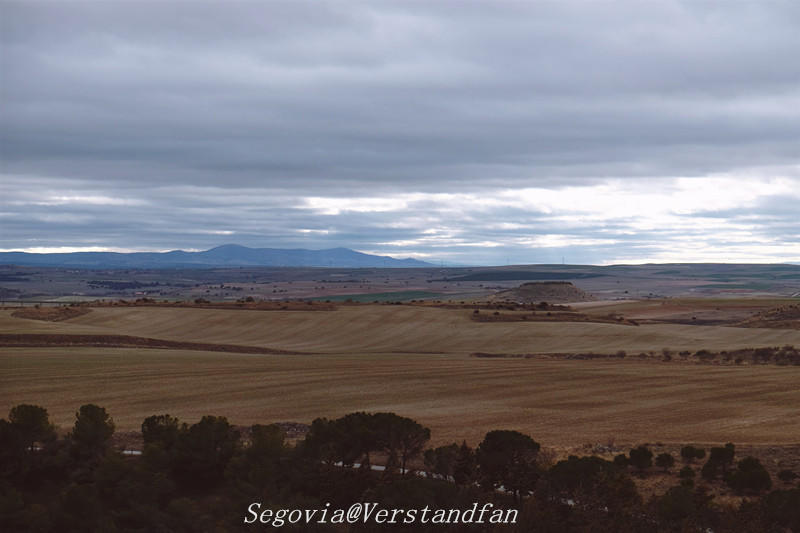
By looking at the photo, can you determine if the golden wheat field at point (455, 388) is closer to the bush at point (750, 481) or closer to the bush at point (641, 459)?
the bush at point (641, 459)

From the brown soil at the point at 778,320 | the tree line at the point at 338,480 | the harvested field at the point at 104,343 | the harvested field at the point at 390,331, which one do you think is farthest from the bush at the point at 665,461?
the brown soil at the point at 778,320

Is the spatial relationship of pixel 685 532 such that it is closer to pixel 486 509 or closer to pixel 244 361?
pixel 486 509

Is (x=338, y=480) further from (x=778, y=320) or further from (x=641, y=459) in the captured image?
(x=778, y=320)

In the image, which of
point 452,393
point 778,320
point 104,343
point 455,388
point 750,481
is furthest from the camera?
point 778,320

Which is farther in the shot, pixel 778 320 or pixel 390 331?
pixel 778 320

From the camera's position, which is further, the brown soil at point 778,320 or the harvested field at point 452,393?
the brown soil at point 778,320

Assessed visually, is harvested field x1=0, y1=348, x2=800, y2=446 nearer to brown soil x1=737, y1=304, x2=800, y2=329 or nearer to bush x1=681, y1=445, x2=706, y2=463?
bush x1=681, y1=445, x2=706, y2=463

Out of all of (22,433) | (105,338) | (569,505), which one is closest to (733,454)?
(569,505)

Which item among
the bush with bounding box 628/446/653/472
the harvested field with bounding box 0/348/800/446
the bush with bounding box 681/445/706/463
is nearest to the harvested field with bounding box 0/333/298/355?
the harvested field with bounding box 0/348/800/446

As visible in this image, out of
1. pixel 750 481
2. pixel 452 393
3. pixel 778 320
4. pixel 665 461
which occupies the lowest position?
pixel 452 393

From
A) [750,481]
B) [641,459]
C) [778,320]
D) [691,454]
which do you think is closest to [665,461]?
[641,459]
